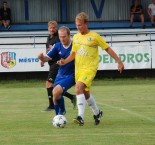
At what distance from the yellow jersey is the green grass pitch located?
111 cm

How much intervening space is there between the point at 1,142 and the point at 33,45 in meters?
18.0

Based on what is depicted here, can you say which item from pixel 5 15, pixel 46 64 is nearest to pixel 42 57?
pixel 46 64

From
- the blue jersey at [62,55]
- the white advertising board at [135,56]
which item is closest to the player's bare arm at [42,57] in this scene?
the blue jersey at [62,55]

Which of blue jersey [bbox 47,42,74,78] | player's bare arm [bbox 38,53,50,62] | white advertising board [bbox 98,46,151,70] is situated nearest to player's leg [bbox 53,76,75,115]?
blue jersey [bbox 47,42,74,78]

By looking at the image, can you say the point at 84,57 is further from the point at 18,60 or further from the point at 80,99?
the point at 18,60

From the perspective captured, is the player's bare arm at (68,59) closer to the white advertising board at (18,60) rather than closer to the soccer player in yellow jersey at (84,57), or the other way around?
the soccer player in yellow jersey at (84,57)

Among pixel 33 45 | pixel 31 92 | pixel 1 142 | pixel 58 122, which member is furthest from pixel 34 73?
pixel 1 142

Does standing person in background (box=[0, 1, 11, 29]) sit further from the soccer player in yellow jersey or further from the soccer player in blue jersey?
the soccer player in yellow jersey

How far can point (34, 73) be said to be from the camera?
90.6 feet

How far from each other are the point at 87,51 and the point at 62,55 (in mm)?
840

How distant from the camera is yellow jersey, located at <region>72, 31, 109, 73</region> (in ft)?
39.1

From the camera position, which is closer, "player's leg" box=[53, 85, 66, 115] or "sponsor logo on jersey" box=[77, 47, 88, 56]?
"sponsor logo on jersey" box=[77, 47, 88, 56]

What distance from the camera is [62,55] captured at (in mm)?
12617

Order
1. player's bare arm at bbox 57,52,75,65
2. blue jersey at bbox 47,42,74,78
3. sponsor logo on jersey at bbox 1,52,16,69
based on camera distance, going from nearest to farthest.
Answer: player's bare arm at bbox 57,52,75,65 → blue jersey at bbox 47,42,74,78 → sponsor logo on jersey at bbox 1,52,16,69
